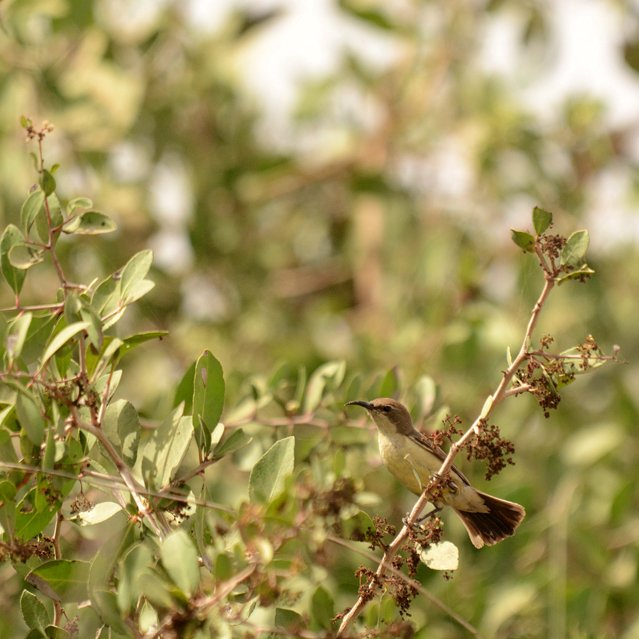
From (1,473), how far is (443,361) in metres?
2.52

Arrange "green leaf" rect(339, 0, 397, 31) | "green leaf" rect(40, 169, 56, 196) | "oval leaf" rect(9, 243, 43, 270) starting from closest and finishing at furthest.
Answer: "green leaf" rect(40, 169, 56, 196), "oval leaf" rect(9, 243, 43, 270), "green leaf" rect(339, 0, 397, 31)

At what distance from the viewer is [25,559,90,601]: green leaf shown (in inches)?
81.6

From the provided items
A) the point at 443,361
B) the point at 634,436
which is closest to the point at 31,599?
the point at 443,361

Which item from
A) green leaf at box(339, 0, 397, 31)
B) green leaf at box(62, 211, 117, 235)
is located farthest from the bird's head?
green leaf at box(339, 0, 397, 31)

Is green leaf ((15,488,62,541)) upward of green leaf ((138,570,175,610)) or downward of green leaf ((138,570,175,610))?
downward

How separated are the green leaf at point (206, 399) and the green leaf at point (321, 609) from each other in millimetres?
361

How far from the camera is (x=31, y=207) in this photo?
6.84 feet

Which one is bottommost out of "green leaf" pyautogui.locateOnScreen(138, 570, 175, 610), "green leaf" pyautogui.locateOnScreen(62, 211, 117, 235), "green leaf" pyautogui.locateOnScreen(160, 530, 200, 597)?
"green leaf" pyautogui.locateOnScreen(138, 570, 175, 610)

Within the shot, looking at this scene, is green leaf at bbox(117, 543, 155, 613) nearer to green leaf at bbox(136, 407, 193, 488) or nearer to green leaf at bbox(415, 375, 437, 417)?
green leaf at bbox(136, 407, 193, 488)

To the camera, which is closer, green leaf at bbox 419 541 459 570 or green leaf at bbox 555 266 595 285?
green leaf at bbox 555 266 595 285

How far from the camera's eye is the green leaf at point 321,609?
1.89m

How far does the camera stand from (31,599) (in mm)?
1988

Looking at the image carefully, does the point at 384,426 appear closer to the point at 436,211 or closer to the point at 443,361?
the point at 443,361

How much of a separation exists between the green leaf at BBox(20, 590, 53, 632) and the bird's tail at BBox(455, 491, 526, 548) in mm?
1006
